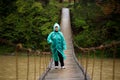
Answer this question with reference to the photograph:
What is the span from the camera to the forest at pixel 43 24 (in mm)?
21531

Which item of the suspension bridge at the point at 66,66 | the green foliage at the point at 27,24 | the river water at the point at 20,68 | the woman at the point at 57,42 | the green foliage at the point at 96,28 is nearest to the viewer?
the suspension bridge at the point at 66,66

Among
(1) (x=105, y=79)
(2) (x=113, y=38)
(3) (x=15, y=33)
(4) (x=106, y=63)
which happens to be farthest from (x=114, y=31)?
(1) (x=105, y=79)

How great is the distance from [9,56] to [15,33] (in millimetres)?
2455

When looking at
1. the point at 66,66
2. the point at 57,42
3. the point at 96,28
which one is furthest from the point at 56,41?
the point at 96,28

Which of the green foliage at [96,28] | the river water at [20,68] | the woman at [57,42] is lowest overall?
the river water at [20,68]

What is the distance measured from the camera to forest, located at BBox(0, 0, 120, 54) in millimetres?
21531

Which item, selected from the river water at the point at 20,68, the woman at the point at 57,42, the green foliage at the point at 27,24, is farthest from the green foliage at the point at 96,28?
the woman at the point at 57,42

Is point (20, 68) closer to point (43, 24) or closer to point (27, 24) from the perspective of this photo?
point (27, 24)

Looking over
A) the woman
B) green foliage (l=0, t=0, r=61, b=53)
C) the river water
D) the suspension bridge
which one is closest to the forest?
green foliage (l=0, t=0, r=61, b=53)

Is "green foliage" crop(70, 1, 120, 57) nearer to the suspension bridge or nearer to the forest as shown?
the forest

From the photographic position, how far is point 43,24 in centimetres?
2325

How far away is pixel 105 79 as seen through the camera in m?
14.0

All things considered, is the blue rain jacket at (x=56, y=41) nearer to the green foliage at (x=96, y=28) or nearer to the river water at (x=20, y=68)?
the river water at (x=20, y=68)

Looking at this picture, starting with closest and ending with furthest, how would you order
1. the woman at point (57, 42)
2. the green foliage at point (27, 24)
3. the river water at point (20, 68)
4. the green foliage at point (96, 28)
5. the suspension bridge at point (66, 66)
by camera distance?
the suspension bridge at point (66, 66) → the woman at point (57, 42) → the river water at point (20, 68) → the green foliage at point (96, 28) → the green foliage at point (27, 24)
